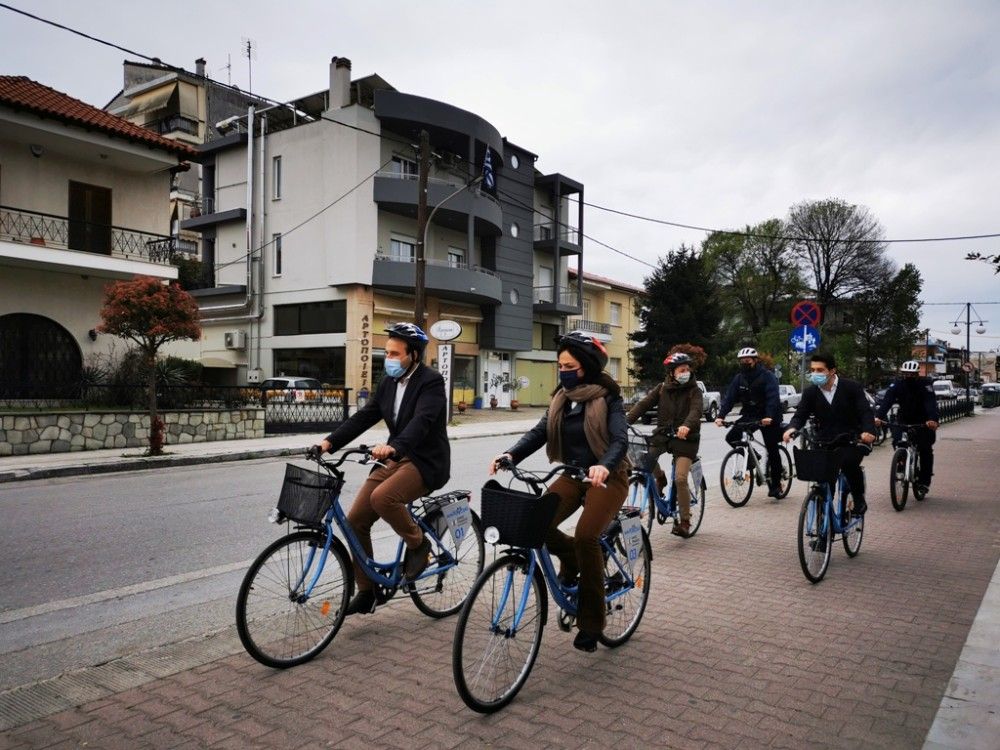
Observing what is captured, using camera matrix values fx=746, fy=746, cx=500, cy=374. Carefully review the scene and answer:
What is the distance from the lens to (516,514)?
11.3 ft

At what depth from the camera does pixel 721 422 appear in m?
9.27

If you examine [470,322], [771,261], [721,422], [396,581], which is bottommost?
[396,581]

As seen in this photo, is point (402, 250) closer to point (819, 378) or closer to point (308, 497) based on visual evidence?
point (819, 378)

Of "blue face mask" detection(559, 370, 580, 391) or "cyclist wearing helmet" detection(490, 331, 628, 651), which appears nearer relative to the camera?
"cyclist wearing helmet" detection(490, 331, 628, 651)

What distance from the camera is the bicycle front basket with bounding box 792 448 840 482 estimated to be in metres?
5.89

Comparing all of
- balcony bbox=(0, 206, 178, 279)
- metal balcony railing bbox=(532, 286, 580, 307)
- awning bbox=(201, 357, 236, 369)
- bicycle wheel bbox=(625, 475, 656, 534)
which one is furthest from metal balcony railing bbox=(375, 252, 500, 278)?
bicycle wheel bbox=(625, 475, 656, 534)

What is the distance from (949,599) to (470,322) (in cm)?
2950

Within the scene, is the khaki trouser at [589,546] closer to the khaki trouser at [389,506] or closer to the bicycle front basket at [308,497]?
the khaki trouser at [389,506]

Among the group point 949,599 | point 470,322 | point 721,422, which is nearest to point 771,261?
point 470,322

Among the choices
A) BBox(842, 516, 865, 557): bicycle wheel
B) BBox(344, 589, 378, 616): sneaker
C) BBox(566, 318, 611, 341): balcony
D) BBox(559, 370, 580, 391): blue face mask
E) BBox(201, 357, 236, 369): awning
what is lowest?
BBox(842, 516, 865, 557): bicycle wheel

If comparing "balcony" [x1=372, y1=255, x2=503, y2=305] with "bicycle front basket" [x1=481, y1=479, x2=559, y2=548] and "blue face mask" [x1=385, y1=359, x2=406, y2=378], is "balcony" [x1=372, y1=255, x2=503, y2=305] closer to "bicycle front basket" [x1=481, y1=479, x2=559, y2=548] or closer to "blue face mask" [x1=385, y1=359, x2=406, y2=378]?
"blue face mask" [x1=385, y1=359, x2=406, y2=378]

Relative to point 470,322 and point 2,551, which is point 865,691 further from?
point 470,322

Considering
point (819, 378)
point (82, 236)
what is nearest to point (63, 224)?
point (82, 236)

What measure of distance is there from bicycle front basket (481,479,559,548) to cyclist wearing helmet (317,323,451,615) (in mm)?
1004
